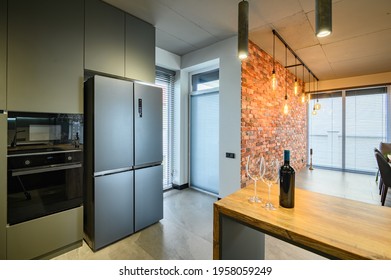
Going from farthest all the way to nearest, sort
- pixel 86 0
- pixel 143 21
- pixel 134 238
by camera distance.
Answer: pixel 143 21, pixel 134 238, pixel 86 0

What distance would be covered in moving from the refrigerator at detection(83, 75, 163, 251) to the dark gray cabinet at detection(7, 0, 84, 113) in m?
0.23

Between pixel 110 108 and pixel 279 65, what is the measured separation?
3.95 metres

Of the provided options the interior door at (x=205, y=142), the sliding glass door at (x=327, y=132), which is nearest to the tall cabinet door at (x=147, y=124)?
the interior door at (x=205, y=142)

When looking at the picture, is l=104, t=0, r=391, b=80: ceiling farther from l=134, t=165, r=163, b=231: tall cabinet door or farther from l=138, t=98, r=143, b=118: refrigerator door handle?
l=134, t=165, r=163, b=231: tall cabinet door

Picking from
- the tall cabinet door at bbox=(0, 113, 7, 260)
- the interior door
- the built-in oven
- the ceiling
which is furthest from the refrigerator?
the interior door

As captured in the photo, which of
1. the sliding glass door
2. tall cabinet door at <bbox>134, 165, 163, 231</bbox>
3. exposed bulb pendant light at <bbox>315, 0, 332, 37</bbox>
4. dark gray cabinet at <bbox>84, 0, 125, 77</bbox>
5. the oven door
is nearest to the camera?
exposed bulb pendant light at <bbox>315, 0, 332, 37</bbox>

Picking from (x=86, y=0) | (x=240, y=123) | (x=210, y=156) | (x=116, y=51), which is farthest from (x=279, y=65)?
(x=86, y=0)

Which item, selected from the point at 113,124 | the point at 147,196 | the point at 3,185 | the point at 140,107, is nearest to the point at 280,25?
the point at 140,107

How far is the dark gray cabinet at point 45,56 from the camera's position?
1.74 m

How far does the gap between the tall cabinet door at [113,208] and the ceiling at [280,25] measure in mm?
2197

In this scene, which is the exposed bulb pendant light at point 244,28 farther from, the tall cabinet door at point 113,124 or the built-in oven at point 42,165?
the built-in oven at point 42,165

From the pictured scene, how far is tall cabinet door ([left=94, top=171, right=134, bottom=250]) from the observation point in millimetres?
2148
